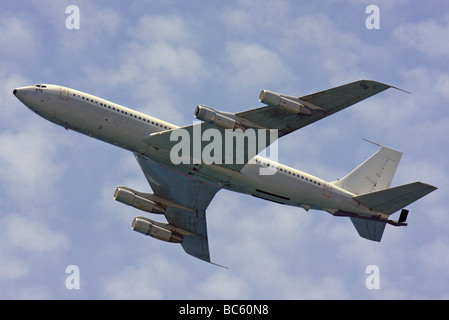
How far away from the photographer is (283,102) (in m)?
54.2

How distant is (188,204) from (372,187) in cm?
1738

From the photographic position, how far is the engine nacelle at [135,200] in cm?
6406

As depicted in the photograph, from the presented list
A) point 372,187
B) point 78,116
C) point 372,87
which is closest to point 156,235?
point 78,116

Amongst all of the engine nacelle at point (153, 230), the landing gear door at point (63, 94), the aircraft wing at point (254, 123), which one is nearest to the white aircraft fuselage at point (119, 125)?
the landing gear door at point (63, 94)

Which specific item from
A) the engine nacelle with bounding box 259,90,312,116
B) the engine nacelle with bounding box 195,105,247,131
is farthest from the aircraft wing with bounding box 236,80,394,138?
the engine nacelle with bounding box 195,105,247,131

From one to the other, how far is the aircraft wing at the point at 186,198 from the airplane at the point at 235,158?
0.13 metres

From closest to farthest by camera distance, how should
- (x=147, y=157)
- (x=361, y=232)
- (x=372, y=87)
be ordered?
(x=372, y=87) < (x=147, y=157) < (x=361, y=232)

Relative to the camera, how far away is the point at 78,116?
55.8m

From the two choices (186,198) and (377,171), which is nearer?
(377,171)

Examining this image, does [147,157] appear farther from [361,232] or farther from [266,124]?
[361,232]

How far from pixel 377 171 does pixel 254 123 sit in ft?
50.7

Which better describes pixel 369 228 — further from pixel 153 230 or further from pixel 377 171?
pixel 153 230

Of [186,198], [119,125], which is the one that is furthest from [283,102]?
[186,198]
